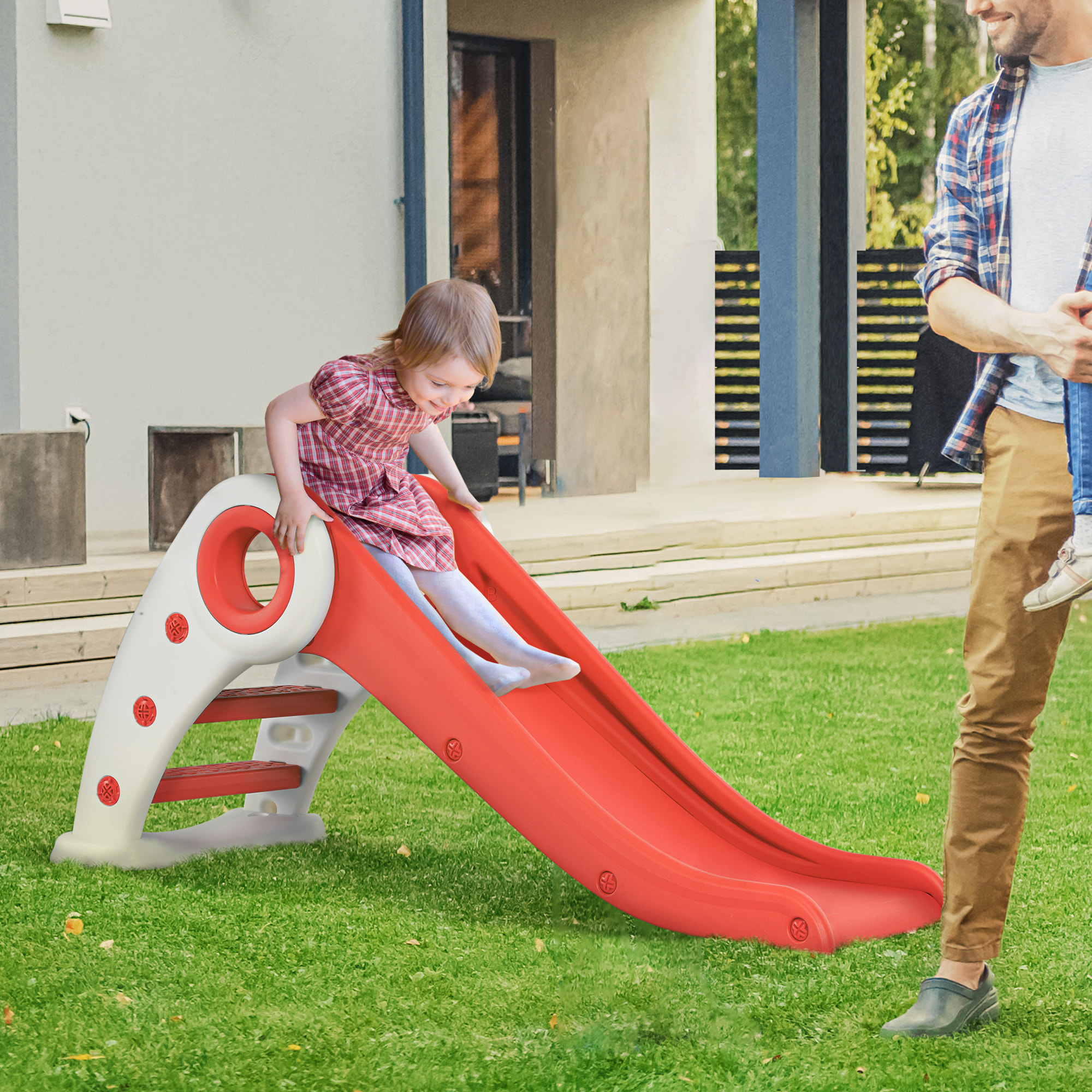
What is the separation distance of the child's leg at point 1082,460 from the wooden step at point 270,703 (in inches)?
81.5

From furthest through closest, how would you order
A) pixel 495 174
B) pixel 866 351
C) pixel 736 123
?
1. pixel 736 123
2. pixel 866 351
3. pixel 495 174

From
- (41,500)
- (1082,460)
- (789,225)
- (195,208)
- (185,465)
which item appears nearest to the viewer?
(1082,460)

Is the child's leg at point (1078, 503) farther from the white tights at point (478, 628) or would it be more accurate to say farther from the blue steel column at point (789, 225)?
the blue steel column at point (789, 225)

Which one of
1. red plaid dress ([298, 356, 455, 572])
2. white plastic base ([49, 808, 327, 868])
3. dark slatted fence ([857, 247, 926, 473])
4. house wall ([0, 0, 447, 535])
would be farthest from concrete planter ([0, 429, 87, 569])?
dark slatted fence ([857, 247, 926, 473])

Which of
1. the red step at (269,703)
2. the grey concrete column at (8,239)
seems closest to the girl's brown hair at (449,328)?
the red step at (269,703)

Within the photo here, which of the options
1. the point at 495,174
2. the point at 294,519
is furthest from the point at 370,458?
the point at 495,174

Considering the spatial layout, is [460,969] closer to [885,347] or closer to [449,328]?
[449,328]

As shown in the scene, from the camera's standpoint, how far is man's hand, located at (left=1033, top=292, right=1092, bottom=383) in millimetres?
2312

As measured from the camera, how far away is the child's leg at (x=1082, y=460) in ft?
7.58

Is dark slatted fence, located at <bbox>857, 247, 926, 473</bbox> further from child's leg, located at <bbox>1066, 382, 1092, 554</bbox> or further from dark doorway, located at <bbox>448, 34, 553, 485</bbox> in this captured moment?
child's leg, located at <bbox>1066, 382, 1092, 554</bbox>

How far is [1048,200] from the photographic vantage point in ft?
7.97

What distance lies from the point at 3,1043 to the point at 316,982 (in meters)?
0.57

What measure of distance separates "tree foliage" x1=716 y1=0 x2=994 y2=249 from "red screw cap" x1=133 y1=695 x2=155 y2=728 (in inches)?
1058

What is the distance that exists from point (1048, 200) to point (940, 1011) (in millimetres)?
1319
